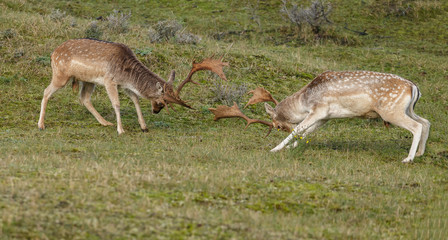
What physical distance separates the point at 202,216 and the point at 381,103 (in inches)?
225

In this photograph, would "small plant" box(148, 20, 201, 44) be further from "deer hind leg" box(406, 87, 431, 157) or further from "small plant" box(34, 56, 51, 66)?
"deer hind leg" box(406, 87, 431, 157)

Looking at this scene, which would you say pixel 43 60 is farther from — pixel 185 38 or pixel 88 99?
pixel 185 38

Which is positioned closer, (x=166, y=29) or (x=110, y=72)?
(x=110, y=72)

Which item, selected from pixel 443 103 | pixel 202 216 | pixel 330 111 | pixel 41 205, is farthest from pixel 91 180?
pixel 443 103

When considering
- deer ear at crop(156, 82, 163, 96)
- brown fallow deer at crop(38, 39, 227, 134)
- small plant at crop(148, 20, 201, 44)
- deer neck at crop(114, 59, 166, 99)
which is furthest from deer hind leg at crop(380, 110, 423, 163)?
small plant at crop(148, 20, 201, 44)

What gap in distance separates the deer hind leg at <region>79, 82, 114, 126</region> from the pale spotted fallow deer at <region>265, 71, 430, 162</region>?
174 inches

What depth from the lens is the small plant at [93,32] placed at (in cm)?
1744

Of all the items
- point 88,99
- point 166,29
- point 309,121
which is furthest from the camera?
point 166,29

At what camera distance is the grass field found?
5.88 meters

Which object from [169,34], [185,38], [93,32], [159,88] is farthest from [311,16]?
[159,88]

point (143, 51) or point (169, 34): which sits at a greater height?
point (143, 51)

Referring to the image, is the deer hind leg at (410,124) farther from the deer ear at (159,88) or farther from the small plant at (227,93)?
the small plant at (227,93)

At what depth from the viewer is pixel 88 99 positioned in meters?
13.3

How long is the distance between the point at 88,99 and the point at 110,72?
1279mm
